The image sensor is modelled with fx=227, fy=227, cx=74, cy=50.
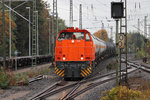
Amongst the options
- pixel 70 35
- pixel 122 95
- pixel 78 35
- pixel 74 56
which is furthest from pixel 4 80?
pixel 122 95

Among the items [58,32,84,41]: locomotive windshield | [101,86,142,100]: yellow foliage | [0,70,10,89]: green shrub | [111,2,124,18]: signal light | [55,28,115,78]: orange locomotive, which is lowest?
[0,70,10,89]: green shrub

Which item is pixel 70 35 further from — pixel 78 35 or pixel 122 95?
pixel 122 95

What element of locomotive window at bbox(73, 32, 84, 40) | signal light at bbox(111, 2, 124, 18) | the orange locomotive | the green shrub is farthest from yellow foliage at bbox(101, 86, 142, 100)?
locomotive window at bbox(73, 32, 84, 40)

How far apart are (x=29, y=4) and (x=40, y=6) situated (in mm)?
4032

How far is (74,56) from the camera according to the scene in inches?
561

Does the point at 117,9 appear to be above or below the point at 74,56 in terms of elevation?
above

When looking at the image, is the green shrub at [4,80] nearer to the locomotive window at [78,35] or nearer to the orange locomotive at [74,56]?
the orange locomotive at [74,56]

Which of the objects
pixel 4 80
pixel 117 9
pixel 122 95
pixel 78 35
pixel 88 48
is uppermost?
pixel 117 9

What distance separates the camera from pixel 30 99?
8.98 metres

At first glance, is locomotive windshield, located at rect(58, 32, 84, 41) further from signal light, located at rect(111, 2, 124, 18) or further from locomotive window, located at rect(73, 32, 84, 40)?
signal light, located at rect(111, 2, 124, 18)

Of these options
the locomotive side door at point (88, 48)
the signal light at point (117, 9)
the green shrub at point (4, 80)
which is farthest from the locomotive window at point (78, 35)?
the signal light at point (117, 9)

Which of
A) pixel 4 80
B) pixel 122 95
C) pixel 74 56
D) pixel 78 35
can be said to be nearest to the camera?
pixel 122 95

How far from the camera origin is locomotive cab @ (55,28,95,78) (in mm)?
14078

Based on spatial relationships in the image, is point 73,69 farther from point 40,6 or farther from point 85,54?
point 40,6
